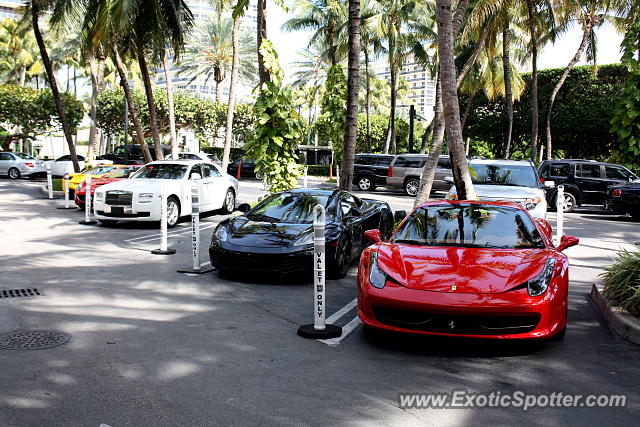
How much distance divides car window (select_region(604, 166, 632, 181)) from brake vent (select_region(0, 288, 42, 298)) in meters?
18.7

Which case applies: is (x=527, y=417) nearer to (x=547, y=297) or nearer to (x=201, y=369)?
(x=547, y=297)

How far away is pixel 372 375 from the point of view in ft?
16.0

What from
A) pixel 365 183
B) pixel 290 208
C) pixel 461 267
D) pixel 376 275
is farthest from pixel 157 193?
pixel 365 183

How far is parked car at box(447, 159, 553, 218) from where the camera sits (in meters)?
12.5

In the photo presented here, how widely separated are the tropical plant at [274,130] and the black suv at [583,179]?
997cm

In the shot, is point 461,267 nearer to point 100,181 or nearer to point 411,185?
point 100,181

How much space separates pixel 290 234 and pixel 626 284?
4453 mm

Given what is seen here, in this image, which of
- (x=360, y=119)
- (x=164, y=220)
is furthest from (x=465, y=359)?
(x=360, y=119)

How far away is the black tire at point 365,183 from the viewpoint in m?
29.1

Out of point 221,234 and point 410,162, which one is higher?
point 410,162

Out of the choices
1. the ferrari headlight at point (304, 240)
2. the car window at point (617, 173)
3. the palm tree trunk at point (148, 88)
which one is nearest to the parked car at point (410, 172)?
the car window at point (617, 173)

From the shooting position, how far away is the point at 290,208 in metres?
9.79

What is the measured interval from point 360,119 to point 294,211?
41067 millimetres

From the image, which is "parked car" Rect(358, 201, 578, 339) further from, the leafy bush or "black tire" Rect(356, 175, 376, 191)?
"black tire" Rect(356, 175, 376, 191)
